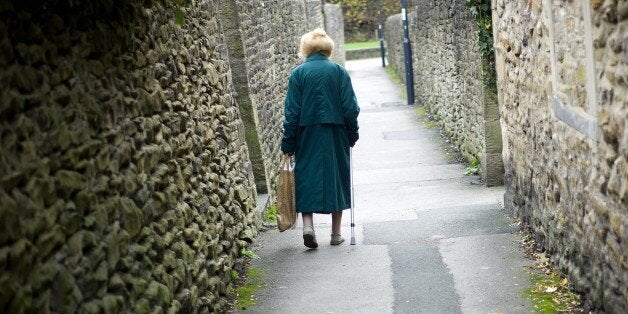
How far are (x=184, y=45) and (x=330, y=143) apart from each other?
1730 millimetres

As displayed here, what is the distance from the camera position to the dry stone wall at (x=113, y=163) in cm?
342

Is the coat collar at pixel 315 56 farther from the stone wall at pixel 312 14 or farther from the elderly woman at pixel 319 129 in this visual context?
the stone wall at pixel 312 14

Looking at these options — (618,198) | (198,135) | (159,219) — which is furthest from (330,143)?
(618,198)

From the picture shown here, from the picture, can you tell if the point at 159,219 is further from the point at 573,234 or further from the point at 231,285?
the point at 573,234

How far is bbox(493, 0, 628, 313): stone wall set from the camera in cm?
464

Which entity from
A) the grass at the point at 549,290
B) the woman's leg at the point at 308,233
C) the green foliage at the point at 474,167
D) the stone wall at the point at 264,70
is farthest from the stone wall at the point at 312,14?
the grass at the point at 549,290

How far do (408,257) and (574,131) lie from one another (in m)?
2.23

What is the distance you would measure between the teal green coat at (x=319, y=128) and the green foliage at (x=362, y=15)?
40.8 meters

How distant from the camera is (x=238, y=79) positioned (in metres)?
9.72

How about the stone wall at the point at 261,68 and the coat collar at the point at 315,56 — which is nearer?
the coat collar at the point at 315,56

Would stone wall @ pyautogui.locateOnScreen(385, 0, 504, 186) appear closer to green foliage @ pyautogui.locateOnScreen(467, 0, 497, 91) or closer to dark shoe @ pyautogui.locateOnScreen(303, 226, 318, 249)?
green foliage @ pyautogui.locateOnScreen(467, 0, 497, 91)

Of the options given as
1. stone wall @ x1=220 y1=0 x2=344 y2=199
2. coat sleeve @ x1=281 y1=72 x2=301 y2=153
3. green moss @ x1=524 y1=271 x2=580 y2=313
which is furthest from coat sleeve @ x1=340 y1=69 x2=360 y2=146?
stone wall @ x1=220 y1=0 x2=344 y2=199

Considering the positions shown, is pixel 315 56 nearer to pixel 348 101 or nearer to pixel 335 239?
pixel 348 101

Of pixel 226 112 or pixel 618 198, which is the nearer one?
pixel 618 198
